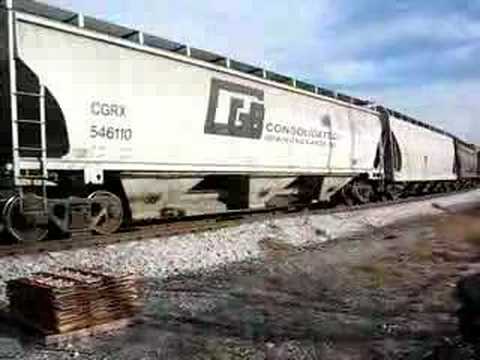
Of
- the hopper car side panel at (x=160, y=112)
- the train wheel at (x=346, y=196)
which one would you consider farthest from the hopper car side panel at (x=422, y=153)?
the hopper car side panel at (x=160, y=112)

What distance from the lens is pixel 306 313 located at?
22.5 feet

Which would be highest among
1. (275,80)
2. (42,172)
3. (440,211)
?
(275,80)

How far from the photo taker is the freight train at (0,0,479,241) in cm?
1020

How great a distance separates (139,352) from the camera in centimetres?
541

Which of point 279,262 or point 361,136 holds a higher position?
point 361,136

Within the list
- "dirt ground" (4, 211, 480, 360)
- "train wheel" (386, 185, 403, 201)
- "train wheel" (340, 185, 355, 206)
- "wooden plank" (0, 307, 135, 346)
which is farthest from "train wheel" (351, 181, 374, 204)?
"wooden plank" (0, 307, 135, 346)

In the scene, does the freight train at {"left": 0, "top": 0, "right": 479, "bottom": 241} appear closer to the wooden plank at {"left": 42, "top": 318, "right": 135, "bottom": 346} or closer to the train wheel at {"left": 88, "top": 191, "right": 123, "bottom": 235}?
the train wheel at {"left": 88, "top": 191, "right": 123, "bottom": 235}

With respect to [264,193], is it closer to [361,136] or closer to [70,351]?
[361,136]

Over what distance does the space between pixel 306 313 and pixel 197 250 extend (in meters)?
4.30

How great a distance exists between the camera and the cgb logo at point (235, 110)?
14039 millimetres

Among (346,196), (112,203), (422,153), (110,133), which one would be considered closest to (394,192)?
(422,153)

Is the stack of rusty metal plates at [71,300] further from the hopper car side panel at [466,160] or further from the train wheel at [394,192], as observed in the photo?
the hopper car side panel at [466,160]

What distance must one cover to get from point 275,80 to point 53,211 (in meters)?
8.28

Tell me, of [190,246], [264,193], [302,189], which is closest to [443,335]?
[190,246]
